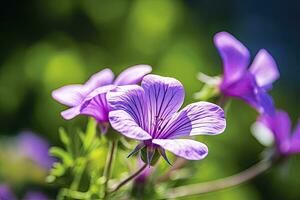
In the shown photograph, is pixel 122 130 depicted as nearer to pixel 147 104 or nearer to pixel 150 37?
pixel 147 104

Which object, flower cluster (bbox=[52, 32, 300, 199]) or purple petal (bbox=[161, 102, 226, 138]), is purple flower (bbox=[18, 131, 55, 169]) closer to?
flower cluster (bbox=[52, 32, 300, 199])

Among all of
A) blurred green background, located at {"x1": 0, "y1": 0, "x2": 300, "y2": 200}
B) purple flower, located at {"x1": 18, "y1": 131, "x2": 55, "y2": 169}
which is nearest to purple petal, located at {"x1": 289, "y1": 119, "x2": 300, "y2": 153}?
blurred green background, located at {"x1": 0, "y1": 0, "x2": 300, "y2": 200}

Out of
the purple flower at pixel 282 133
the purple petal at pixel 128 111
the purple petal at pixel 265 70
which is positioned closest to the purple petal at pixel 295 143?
the purple flower at pixel 282 133

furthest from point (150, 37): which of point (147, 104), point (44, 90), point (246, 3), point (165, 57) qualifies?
point (246, 3)

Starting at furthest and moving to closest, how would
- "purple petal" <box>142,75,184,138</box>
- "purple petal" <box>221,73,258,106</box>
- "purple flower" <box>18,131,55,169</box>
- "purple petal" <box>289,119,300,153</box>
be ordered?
"purple flower" <box>18,131,55,169</box> → "purple petal" <box>289,119,300,153</box> → "purple petal" <box>221,73,258,106</box> → "purple petal" <box>142,75,184,138</box>

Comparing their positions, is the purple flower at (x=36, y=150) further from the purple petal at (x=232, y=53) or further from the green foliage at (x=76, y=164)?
the purple petal at (x=232, y=53)

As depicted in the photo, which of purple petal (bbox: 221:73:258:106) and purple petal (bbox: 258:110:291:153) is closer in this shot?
purple petal (bbox: 221:73:258:106)

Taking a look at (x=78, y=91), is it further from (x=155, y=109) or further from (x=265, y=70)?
(x=265, y=70)
